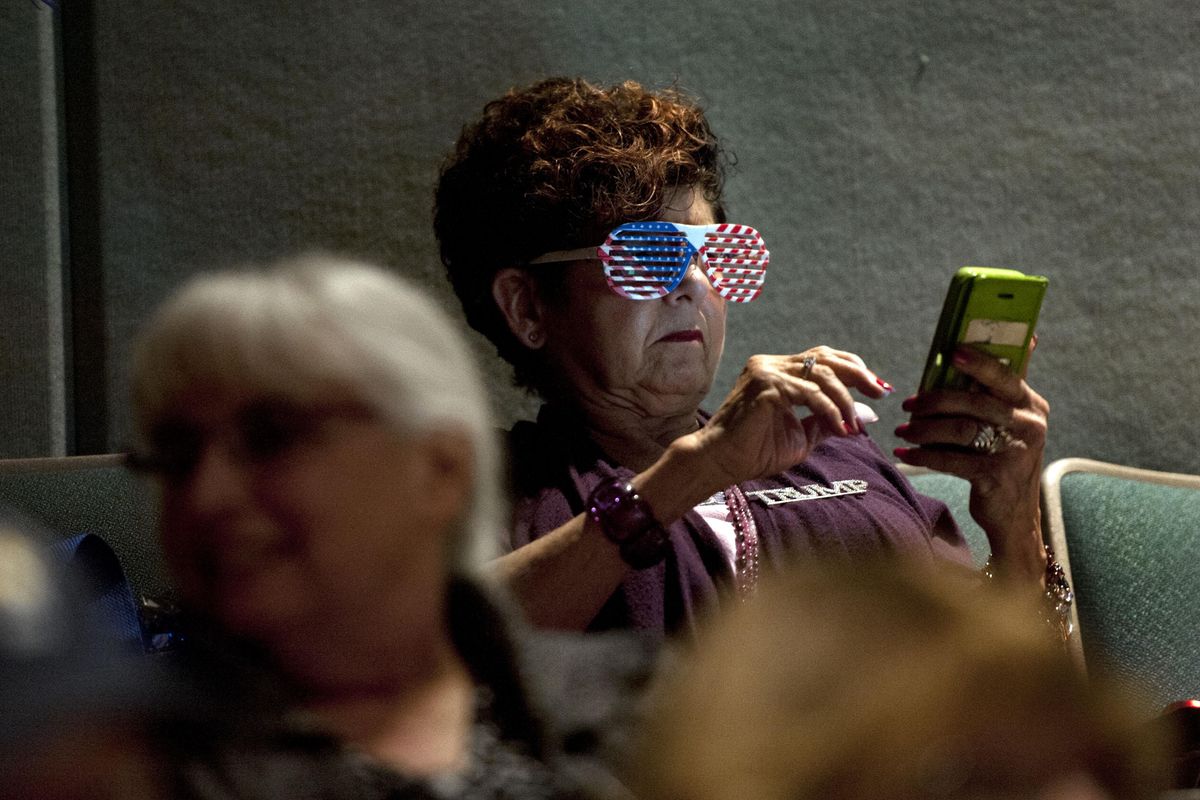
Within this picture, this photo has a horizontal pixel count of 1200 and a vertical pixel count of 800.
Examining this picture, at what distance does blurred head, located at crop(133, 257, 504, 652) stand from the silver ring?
0.69 m

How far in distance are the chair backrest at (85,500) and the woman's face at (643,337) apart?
38 cm

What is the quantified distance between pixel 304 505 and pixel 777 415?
520 millimetres

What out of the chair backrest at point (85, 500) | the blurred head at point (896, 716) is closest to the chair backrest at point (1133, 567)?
the chair backrest at point (85, 500)

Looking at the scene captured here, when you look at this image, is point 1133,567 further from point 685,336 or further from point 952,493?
point 685,336

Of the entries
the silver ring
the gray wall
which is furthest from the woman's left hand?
the gray wall

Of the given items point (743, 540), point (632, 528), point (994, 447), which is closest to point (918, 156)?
point (994, 447)

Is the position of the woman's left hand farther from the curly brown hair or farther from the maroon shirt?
the curly brown hair

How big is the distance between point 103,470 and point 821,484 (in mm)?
656

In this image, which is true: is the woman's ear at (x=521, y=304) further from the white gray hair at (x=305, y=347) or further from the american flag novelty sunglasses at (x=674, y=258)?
the white gray hair at (x=305, y=347)

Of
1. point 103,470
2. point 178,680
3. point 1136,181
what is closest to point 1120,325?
point 1136,181

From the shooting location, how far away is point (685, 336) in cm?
101

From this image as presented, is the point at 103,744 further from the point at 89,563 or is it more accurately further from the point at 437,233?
the point at 437,233

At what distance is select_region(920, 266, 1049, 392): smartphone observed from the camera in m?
0.82

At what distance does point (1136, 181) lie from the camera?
5.48 ft
